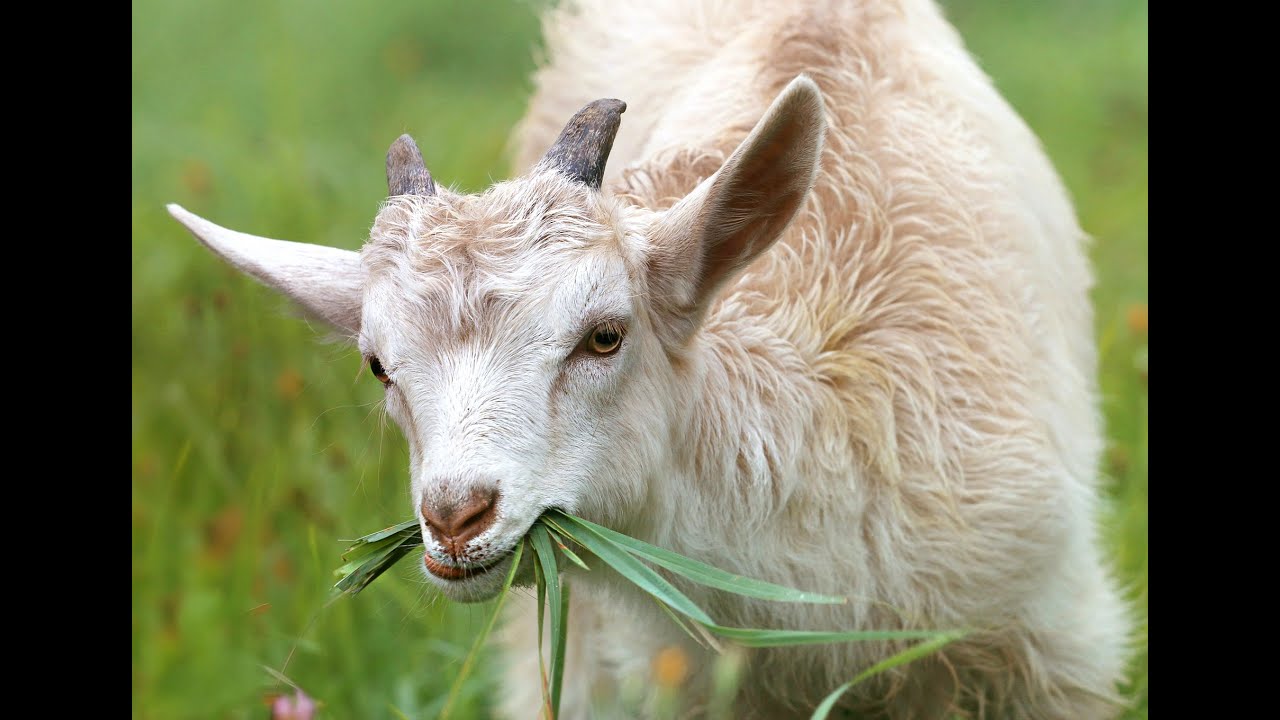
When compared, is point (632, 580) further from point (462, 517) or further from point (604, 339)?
point (604, 339)

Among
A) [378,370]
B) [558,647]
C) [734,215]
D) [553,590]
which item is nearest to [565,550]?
[553,590]

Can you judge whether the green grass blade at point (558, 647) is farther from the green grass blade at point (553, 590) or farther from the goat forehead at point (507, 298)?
the goat forehead at point (507, 298)

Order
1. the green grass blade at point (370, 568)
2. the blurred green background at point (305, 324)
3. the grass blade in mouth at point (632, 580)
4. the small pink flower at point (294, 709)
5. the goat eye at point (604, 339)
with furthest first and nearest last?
the blurred green background at point (305, 324), the small pink flower at point (294, 709), the green grass blade at point (370, 568), the goat eye at point (604, 339), the grass blade in mouth at point (632, 580)

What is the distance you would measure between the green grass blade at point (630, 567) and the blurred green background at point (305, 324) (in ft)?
2.06

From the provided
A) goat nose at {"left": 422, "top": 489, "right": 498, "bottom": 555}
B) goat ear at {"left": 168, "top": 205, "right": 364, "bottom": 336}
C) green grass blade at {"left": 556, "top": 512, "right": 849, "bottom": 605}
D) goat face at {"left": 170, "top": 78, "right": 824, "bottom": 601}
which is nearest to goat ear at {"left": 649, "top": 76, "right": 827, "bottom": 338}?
goat face at {"left": 170, "top": 78, "right": 824, "bottom": 601}

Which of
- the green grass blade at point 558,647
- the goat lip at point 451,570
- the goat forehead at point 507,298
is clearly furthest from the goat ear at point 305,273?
the green grass blade at point 558,647

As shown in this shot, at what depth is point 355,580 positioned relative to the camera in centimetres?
332

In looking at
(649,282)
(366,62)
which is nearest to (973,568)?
(649,282)

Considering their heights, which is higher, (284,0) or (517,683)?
(284,0)

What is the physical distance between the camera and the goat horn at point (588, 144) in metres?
3.36

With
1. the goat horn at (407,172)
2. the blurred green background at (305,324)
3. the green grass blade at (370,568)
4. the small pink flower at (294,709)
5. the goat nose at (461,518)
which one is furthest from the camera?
the blurred green background at (305,324)

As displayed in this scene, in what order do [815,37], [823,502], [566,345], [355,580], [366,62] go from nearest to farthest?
[566,345] → [355,580] → [823,502] → [815,37] → [366,62]

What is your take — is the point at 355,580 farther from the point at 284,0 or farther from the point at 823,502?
the point at 284,0

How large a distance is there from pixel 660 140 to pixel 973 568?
182 centimetres
